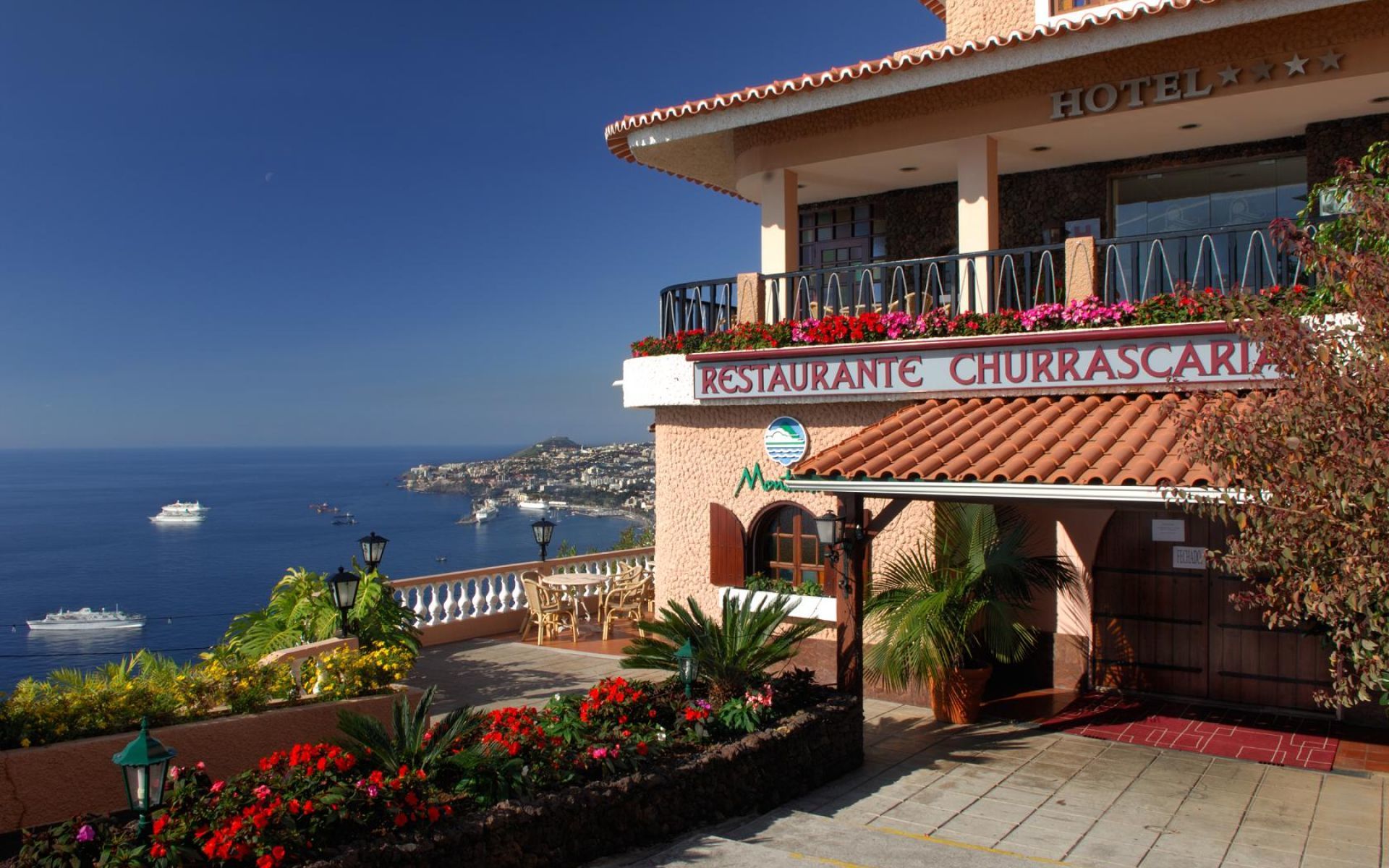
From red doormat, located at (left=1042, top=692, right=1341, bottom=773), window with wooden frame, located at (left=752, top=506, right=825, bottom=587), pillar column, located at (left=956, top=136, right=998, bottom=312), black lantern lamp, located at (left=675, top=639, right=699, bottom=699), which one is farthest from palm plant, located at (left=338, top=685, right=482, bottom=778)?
pillar column, located at (left=956, top=136, right=998, bottom=312)

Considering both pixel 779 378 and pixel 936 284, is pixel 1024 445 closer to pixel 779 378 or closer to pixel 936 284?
pixel 779 378

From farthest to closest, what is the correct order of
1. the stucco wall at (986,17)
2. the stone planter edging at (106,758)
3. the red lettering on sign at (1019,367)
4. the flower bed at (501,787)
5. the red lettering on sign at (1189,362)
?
1. the stucco wall at (986,17)
2. the red lettering on sign at (1019,367)
3. the red lettering on sign at (1189,362)
4. the stone planter edging at (106,758)
5. the flower bed at (501,787)

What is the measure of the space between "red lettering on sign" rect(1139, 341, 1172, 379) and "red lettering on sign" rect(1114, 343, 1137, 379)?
81 mm

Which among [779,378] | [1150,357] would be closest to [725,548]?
[779,378]

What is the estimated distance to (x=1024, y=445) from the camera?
9227 millimetres

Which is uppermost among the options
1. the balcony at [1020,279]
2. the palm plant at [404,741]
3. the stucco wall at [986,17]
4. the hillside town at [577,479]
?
the stucco wall at [986,17]

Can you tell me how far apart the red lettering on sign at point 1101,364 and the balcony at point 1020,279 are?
62 cm

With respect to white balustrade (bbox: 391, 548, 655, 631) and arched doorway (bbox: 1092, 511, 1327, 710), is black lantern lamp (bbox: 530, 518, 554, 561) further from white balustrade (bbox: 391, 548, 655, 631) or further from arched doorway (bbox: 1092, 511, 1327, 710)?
arched doorway (bbox: 1092, 511, 1327, 710)

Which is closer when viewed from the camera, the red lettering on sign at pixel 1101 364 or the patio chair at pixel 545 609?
the red lettering on sign at pixel 1101 364

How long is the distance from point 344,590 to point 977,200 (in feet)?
27.5

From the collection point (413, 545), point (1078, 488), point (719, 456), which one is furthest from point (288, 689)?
point (413, 545)

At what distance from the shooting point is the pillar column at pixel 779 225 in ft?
43.0

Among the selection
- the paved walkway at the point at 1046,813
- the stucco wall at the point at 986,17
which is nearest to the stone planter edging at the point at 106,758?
the paved walkway at the point at 1046,813

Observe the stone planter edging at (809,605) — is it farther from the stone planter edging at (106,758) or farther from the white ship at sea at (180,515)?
the white ship at sea at (180,515)
